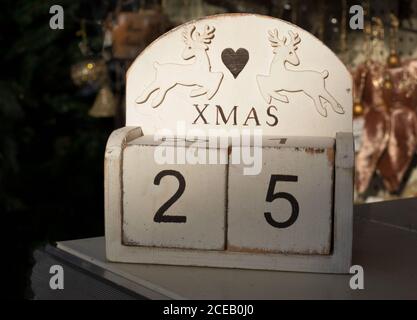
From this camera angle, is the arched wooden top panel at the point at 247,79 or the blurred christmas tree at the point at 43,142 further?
the blurred christmas tree at the point at 43,142

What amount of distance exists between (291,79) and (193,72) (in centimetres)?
13

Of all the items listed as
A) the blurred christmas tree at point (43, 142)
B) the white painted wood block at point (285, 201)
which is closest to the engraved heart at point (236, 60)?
the white painted wood block at point (285, 201)

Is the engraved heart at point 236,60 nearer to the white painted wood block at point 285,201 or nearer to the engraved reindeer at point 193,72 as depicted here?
the engraved reindeer at point 193,72

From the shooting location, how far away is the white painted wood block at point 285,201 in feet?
2.49

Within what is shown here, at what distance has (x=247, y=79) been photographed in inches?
33.3

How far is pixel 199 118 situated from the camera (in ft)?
2.80

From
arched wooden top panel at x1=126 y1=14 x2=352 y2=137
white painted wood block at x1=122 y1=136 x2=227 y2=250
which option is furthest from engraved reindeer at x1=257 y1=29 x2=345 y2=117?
white painted wood block at x1=122 y1=136 x2=227 y2=250

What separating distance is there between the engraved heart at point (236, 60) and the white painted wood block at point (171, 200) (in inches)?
4.9

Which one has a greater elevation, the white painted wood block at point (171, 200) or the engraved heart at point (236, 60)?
the engraved heart at point (236, 60)

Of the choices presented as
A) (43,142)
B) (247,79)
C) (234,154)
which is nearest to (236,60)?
(247,79)

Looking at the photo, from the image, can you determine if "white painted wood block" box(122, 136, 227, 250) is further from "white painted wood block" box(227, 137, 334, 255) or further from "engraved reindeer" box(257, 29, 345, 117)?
"engraved reindeer" box(257, 29, 345, 117)

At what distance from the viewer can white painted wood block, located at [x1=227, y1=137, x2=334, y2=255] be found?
759 mm

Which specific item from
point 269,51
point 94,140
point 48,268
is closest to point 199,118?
point 269,51
